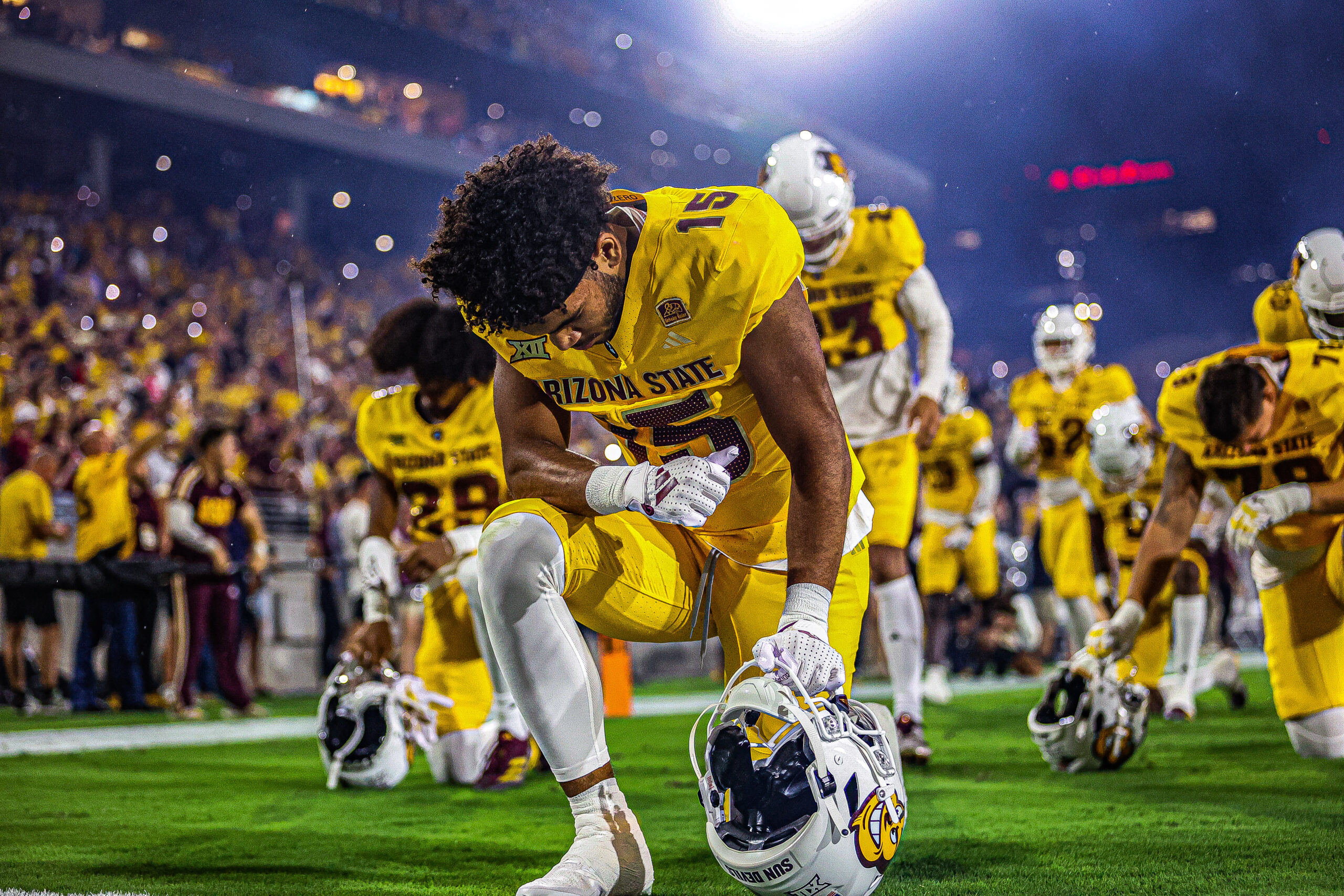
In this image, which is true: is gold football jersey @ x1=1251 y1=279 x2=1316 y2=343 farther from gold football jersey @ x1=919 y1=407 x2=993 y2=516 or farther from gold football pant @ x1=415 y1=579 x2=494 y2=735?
gold football jersey @ x1=919 y1=407 x2=993 y2=516

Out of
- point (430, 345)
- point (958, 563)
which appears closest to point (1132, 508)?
point (958, 563)

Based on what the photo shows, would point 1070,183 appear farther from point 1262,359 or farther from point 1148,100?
point 1262,359

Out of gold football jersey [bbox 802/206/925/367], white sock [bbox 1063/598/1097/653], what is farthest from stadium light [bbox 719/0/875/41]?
gold football jersey [bbox 802/206/925/367]

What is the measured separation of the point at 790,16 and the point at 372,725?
14.8 meters

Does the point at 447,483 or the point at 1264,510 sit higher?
the point at 447,483

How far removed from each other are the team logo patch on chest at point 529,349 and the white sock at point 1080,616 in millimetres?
5374

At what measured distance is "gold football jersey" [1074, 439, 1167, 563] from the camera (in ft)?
21.9

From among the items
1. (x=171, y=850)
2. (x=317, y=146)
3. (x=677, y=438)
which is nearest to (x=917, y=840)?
(x=677, y=438)

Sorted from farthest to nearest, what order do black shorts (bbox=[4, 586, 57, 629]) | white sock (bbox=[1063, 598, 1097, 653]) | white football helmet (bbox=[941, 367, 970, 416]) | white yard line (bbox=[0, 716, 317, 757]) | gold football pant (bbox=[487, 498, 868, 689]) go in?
white football helmet (bbox=[941, 367, 970, 416])
black shorts (bbox=[4, 586, 57, 629])
white sock (bbox=[1063, 598, 1097, 653])
white yard line (bbox=[0, 716, 317, 757])
gold football pant (bbox=[487, 498, 868, 689])

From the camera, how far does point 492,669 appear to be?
4.48 metres

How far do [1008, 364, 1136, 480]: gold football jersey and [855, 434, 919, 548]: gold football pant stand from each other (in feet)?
9.82

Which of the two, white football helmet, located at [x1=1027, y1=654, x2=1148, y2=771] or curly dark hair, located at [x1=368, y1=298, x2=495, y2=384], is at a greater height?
curly dark hair, located at [x1=368, y1=298, x2=495, y2=384]

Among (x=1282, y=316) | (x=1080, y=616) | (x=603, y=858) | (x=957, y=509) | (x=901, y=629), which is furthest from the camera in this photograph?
(x=957, y=509)

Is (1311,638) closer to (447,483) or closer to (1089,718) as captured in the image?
(1089,718)
